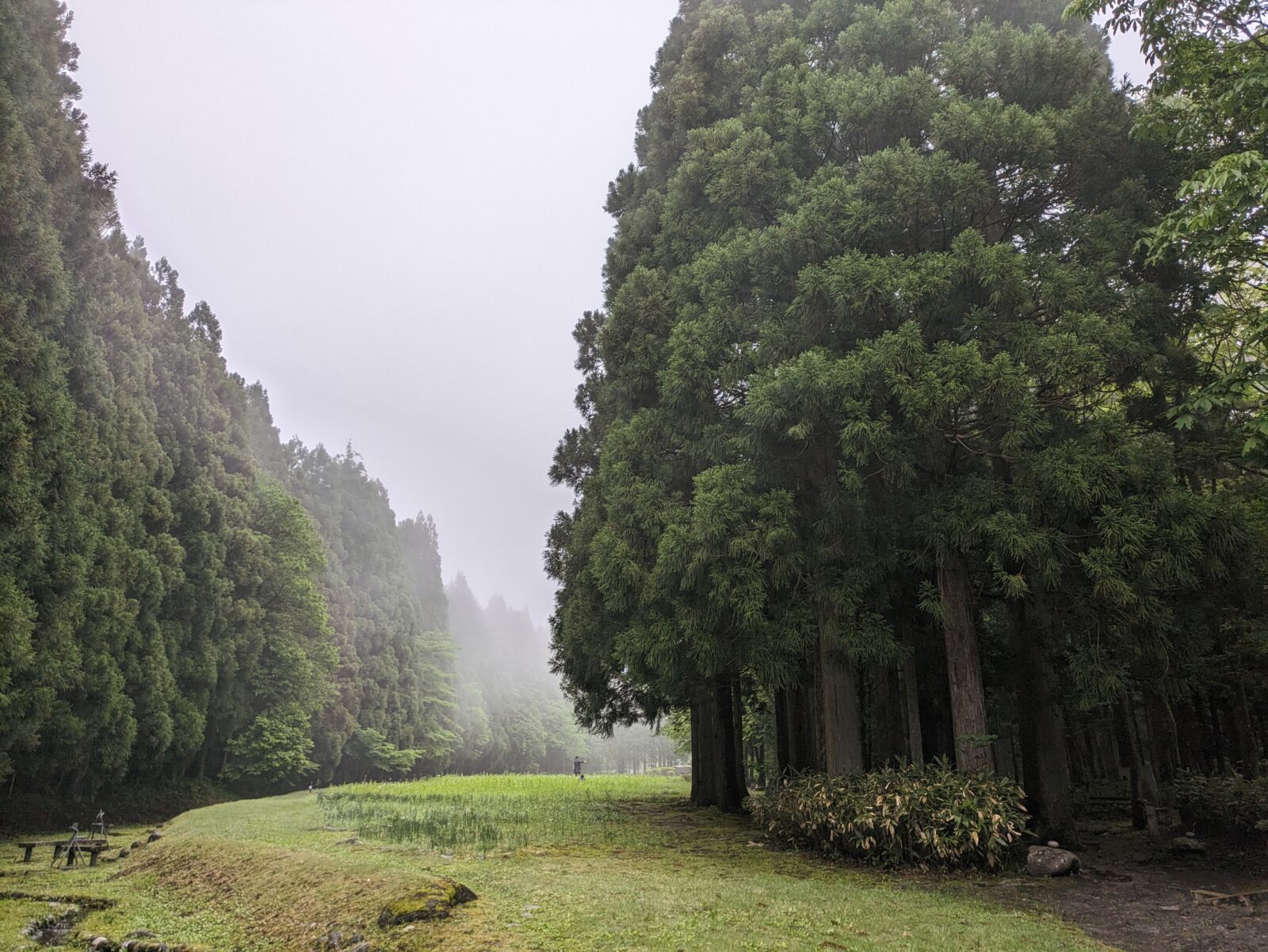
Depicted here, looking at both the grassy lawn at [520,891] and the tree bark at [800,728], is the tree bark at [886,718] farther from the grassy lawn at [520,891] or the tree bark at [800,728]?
the grassy lawn at [520,891]

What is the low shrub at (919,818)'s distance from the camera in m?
9.11

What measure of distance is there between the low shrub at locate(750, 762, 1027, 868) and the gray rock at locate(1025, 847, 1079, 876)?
0.31 m

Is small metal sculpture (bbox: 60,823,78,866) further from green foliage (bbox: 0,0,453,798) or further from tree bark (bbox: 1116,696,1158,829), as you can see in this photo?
tree bark (bbox: 1116,696,1158,829)

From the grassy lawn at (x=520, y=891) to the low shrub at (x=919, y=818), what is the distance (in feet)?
1.62

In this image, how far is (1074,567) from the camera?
1021 centimetres

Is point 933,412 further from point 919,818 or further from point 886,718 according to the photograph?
point 886,718

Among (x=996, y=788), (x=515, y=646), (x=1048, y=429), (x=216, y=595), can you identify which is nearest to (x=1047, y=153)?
(x=1048, y=429)

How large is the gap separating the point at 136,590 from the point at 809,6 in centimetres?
2393

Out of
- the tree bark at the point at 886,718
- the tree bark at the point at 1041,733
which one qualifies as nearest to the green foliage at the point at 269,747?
the tree bark at the point at 886,718

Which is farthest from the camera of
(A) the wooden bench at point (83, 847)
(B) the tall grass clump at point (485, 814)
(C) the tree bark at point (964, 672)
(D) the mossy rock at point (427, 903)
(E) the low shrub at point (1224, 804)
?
(A) the wooden bench at point (83, 847)

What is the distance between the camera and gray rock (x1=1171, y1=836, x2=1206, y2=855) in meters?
11.0

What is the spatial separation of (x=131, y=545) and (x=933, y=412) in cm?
2351

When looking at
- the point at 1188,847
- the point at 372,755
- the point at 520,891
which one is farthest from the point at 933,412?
the point at 372,755

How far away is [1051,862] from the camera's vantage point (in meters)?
9.31
